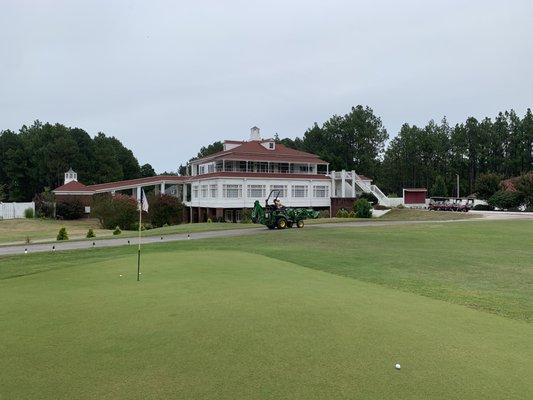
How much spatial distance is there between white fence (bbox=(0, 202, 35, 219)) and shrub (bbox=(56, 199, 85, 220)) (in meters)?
5.00

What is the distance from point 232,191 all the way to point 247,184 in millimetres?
1940

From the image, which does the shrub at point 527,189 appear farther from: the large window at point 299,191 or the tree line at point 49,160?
the tree line at point 49,160

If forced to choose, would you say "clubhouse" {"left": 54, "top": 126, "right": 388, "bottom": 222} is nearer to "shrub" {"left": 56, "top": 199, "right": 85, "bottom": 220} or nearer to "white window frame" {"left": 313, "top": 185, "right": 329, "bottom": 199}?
"white window frame" {"left": 313, "top": 185, "right": 329, "bottom": 199}

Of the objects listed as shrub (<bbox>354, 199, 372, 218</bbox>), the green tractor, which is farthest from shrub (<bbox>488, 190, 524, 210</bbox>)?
the green tractor

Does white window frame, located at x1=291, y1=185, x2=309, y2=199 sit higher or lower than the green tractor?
higher

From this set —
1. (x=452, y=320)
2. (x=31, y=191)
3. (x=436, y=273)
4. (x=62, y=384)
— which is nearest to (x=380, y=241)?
(x=436, y=273)

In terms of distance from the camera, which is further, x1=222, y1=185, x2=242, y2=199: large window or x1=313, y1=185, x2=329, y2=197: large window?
x1=313, y1=185, x2=329, y2=197: large window

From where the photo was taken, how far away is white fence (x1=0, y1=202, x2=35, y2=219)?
5966 cm

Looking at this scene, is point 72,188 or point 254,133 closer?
point 72,188

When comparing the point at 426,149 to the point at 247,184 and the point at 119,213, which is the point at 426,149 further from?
the point at 119,213

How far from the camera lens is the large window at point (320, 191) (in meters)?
56.6

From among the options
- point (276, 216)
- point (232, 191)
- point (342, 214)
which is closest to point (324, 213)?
point (342, 214)

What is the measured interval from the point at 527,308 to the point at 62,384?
316 inches

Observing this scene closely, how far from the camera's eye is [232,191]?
50.3 metres
